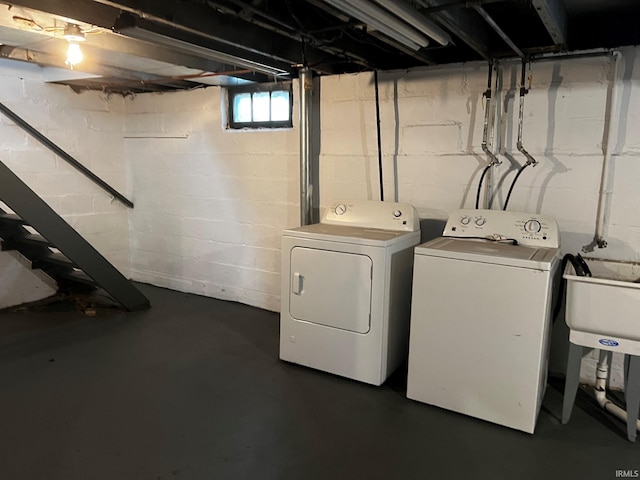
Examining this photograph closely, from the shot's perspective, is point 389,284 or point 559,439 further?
point 389,284

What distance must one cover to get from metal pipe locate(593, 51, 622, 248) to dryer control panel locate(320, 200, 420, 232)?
1002 mm

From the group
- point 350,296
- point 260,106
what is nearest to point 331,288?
point 350,296

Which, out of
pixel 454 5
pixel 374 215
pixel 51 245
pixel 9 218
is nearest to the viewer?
pixel 454 5

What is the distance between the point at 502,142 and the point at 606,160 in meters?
0.56

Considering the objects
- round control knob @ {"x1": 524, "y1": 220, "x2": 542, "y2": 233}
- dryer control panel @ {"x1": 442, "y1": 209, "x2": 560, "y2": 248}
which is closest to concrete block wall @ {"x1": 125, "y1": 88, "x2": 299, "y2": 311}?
dryer control panel @ {"x1": 442, "y1": 209, "x2": 560, "y2": 248}

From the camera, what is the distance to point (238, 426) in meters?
2.22

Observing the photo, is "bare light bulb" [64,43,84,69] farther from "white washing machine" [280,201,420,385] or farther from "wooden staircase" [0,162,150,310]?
"white washing machine" [280,201,420,385]

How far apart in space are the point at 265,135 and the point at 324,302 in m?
1.65

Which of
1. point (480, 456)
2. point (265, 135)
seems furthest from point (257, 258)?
point (480, 456)

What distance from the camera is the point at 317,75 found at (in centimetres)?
341

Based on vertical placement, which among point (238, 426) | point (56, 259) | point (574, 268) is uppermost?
point (574, 268)

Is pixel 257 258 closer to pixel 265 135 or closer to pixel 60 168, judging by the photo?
pixel 265 135

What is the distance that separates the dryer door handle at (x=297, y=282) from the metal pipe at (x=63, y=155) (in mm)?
2615

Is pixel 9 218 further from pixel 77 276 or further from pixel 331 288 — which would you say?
pixel 331 288
